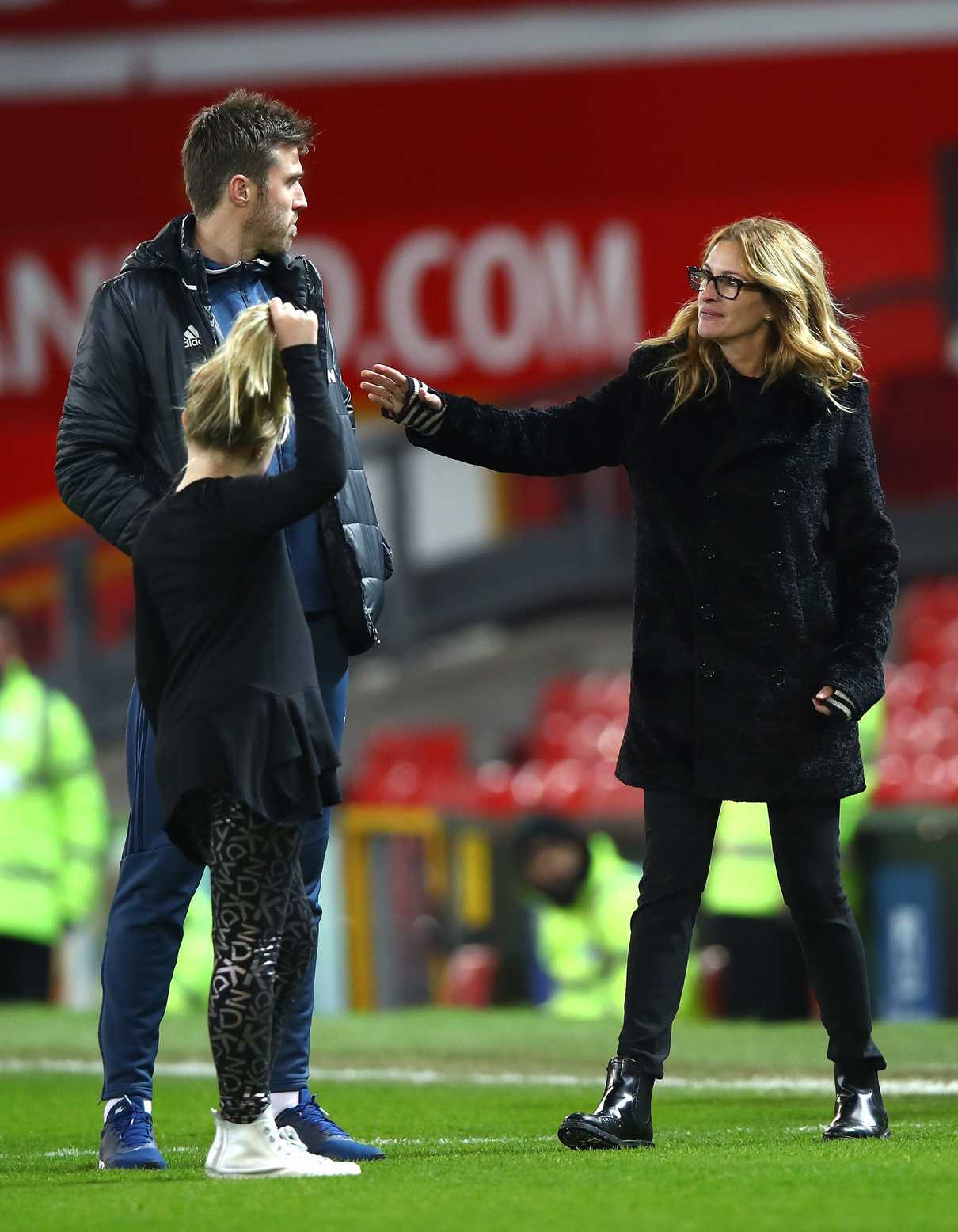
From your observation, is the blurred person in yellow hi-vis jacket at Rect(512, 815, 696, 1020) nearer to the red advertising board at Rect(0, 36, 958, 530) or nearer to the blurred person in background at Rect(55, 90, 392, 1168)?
the blurred person in background at Rect(55, 90, 392, 1168)

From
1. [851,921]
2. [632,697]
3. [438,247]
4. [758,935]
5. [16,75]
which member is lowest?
[758,935]

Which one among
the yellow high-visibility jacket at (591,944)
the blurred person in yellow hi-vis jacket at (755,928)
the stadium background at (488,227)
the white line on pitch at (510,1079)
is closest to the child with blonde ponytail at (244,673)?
the white line on pitch at (510,1079)

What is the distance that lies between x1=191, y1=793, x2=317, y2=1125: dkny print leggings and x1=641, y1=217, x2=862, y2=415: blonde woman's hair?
0.98 m

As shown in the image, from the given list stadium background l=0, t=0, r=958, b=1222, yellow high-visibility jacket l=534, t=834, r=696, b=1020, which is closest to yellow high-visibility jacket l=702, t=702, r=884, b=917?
yellow high-visibility jacket l=534, t=834, r=696, b=1020

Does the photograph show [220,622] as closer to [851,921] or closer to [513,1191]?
[513,1191]

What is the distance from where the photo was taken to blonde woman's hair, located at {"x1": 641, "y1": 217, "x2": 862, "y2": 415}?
3596 millimetres

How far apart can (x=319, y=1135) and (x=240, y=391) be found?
43.7 inches

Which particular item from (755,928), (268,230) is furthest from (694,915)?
(755,928)

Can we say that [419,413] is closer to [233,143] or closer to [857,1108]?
[233,143]

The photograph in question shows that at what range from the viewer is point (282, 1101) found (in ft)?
11.4

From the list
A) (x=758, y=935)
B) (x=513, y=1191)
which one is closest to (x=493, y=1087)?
(x=513, y=1191)

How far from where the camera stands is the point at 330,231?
13.3 meters

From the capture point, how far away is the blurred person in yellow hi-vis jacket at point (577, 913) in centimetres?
786

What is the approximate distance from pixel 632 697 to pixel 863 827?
4.31 metres
